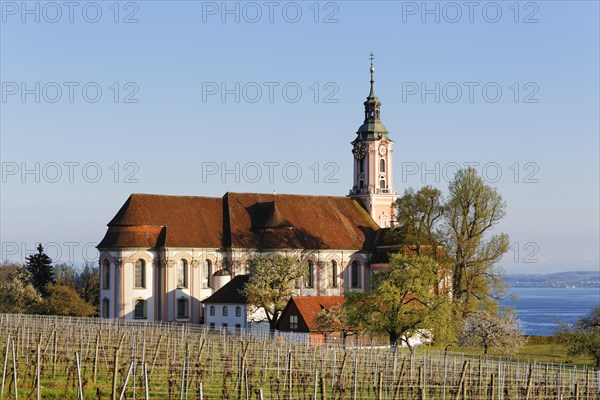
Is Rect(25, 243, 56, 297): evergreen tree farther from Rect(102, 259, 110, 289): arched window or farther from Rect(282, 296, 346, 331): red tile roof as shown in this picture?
Rect(282, 296, 346, 331): red tile roof

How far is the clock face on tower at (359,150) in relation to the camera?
87.2 m

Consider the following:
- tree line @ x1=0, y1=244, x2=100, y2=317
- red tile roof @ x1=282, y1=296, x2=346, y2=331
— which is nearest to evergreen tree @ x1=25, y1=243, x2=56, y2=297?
tree line @ x1=0, y1=244, x2=100, y2=317

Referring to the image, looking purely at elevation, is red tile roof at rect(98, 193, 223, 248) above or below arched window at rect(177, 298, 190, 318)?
above

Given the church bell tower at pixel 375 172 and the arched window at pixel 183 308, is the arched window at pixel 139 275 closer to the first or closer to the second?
the arched window at pixel 183 308

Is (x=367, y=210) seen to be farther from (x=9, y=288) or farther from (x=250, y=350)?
(x=250, y=350)

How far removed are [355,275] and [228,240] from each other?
10.9 m

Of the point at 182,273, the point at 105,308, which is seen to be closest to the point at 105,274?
the point at 105,308

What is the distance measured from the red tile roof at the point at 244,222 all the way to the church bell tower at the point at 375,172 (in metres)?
1.69

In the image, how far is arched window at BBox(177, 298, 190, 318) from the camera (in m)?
76.0

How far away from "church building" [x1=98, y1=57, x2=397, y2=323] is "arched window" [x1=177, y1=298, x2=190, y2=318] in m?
0.07

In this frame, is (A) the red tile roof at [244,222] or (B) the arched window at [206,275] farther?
(B) the arched window at [206,275]

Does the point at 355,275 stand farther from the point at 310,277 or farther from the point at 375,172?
the point at 375,172

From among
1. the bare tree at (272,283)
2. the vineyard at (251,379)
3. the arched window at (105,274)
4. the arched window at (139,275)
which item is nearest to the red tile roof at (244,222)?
the arched window at (105,274)

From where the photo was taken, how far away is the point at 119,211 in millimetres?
77562
